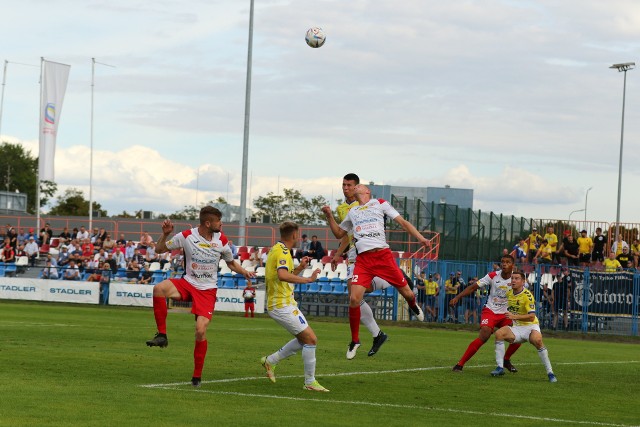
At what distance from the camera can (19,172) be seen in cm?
15862

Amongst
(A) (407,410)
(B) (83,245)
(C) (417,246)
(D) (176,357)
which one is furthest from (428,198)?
(A) (407,410)

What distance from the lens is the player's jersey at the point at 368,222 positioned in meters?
15.0

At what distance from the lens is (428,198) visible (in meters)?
72.1

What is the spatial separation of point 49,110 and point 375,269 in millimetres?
36100

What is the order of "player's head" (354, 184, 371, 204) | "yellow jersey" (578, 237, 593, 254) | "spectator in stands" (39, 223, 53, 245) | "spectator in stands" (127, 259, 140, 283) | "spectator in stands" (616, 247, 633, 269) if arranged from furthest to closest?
"spectator in stands" (39, 223, 53, 245) < "spectator in stands" (127, 259, 140, 283) < "yellow jersey" (578, 237, 593, 254) < "spectator in stands" (616, 247, 633, 269) < "player's head" (354, 184, 371, 204)

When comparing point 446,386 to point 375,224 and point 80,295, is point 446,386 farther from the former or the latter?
point 80,295

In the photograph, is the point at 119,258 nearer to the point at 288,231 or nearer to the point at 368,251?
the point at 368,251

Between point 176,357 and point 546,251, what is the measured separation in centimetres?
2211

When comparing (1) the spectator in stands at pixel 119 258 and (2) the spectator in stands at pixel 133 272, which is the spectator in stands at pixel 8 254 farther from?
(2) the spectator in stands at pixel 133 272

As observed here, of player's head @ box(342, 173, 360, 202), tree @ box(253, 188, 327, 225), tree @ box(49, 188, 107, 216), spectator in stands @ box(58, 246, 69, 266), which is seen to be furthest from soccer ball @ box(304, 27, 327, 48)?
tree @ box(49, 188, 107, 216)

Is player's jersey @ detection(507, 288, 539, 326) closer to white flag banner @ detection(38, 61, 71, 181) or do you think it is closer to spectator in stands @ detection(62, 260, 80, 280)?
spectator in stands @ detection(62, 260, 80, 280)

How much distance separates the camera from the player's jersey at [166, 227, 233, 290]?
1284 cm

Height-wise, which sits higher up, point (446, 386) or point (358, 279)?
point (358, 279)

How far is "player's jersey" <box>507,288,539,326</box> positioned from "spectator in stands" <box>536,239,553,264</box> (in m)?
20.3
